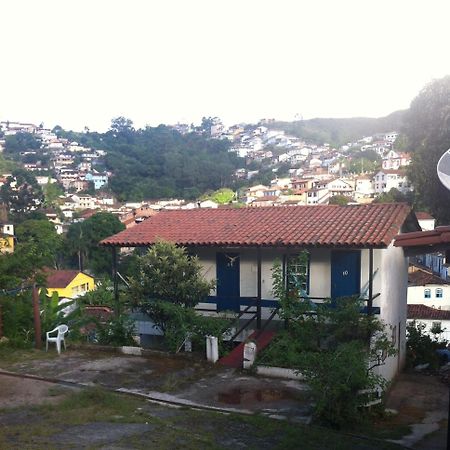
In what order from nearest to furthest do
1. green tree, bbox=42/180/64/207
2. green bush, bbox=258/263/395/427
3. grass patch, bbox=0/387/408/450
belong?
grass patch, bbox=0/387/408/450 → green bush, bbox=258/263/395/427 → green tree, bbox=42/180/64/207

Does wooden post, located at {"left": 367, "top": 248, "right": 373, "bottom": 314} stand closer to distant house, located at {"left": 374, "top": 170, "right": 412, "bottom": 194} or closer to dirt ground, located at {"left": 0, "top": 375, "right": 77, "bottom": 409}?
dirt ground, located at {"left": 0, "top": 375, "right": 77, "bottom": 409}

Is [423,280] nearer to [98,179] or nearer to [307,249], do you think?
[307,249]

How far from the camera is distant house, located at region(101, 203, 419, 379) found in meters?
12.6

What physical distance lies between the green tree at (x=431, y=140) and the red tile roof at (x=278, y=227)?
8.41 meters

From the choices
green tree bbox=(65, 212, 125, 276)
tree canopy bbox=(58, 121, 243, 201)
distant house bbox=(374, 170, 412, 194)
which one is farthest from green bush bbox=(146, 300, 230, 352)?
tree canopy bbox=(58, 121, 243, 201)

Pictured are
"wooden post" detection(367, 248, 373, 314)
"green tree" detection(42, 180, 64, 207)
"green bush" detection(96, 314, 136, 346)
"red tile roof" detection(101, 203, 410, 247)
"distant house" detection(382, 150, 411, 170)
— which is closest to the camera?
"wooden post" detection(367, 248, 373, 314)

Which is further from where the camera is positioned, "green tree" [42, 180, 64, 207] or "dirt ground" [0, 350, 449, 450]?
"green tree" [42, 180, 64, 207]

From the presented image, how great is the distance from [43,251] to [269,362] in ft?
30.4

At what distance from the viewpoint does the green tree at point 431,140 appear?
21217 millimetres

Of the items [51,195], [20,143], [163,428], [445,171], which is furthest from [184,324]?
[20,143]

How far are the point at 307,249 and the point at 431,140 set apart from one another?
11302 mm

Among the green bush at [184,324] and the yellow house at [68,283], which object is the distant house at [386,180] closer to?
the yellow house at [68,283]

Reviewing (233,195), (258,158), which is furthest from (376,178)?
(258,158)

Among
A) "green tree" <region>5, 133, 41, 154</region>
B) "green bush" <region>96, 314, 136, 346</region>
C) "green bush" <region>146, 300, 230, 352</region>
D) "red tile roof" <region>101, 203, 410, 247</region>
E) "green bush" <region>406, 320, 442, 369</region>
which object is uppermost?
"green tree" <region>5, 133, 41, 154</region>
